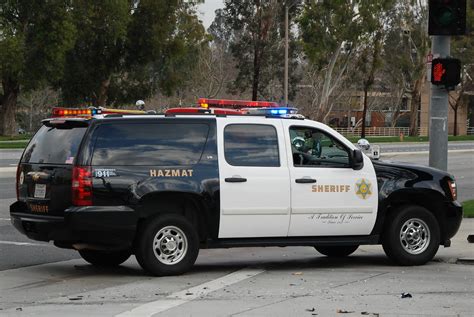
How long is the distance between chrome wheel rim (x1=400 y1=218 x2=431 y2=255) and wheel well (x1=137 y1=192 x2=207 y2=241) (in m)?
2.48

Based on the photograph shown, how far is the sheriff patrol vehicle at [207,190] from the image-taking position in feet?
29.1

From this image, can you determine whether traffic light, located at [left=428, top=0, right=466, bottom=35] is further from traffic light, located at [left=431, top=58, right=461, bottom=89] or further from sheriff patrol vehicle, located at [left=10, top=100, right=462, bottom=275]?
sheriff patrol vehicle, located at [left=10, top=100, right=462, bottom=275]

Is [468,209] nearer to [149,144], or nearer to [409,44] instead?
[149,144]

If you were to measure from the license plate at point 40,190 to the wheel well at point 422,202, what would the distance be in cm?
404

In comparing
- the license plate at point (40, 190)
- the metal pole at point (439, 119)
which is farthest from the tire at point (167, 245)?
the metal pole at point (439, 119)

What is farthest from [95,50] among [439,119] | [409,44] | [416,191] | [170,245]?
[170,245]

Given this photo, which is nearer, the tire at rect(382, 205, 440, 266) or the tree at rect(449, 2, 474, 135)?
the tire at rect(382, 205, 440, 266)

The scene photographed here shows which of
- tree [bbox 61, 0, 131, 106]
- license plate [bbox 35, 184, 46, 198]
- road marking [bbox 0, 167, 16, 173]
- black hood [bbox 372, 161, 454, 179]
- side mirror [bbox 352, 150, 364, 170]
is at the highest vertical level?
tree [bbox 61, 0, 131, 106]

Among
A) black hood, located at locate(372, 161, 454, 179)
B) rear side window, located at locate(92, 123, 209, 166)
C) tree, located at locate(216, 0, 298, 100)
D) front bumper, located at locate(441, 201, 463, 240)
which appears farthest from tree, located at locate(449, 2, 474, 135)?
rear side window, located at locate(92, 123, 209, 166)

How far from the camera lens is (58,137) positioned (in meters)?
9.35

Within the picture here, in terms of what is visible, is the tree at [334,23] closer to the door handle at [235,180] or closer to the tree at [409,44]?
the tree at [409,44]

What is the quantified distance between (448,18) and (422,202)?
3.17 meters

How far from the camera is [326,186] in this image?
964 centimetres

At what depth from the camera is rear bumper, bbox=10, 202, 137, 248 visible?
28.5ft
